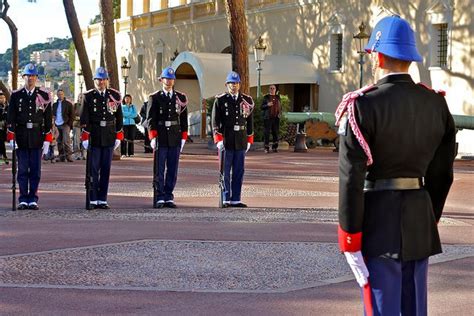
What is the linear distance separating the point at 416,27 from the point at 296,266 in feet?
99.2

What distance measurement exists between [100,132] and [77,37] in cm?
2297

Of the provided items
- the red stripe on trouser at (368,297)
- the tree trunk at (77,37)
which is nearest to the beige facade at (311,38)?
the tree trunk at (77,37)

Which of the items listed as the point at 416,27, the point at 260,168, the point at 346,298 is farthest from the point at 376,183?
the point at 416,27

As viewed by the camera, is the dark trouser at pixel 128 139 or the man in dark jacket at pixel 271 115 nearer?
the dark trouser at pixel 128 139

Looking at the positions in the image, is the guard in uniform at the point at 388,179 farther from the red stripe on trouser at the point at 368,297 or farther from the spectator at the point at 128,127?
the spectator at the point at 128,127

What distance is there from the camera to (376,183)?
6172mm

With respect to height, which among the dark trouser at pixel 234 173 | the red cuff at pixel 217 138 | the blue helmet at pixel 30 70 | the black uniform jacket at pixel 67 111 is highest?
the blue helmet at pixel 30 70

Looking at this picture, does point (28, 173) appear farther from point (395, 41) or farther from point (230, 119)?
point (395, 41)

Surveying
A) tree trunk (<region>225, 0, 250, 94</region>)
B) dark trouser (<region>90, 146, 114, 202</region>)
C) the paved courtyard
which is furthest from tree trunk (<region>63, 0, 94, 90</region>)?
dark trouser (<region>90, 146, 114, 202</region>)

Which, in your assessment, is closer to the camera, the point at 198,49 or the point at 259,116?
the point at 259,116

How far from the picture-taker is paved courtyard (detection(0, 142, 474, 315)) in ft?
30.5

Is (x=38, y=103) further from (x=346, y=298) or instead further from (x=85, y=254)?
(x=346, y=298)

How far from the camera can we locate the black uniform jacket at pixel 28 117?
1716 centimetres

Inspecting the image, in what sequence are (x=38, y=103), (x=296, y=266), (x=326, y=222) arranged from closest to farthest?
1. (x=296, y=266)
2. (x=326, y=222)
3. (x=38, y=103)
